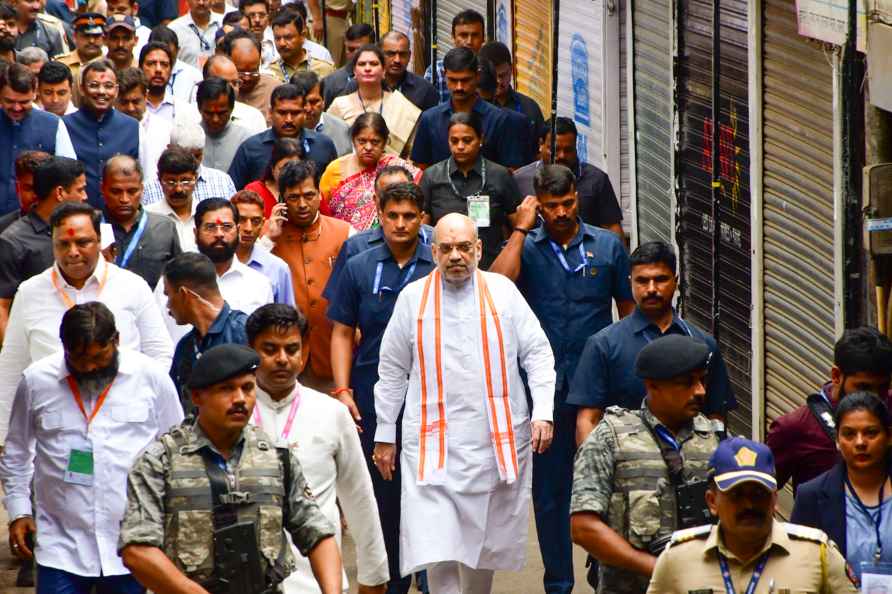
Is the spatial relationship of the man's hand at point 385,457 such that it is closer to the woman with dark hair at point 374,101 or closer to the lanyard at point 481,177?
the lanyard at point 481,177

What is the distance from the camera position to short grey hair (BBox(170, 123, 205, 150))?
11.5 m

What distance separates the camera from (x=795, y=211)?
33.9 feet

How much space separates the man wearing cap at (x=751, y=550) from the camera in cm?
535

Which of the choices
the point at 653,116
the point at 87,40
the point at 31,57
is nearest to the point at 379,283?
the point at 653,116

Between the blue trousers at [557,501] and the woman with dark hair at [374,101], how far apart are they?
5170 millimetres

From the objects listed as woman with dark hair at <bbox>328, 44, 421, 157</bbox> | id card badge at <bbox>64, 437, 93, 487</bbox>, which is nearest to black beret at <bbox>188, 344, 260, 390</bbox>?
id card badge at <bbox>64, 437, 93, 487</bbox>

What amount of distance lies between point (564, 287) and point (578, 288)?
7 centimetres

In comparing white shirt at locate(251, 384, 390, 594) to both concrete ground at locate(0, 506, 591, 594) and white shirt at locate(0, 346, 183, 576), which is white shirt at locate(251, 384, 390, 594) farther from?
concrete ground at locate(0, 506, 591, 594)

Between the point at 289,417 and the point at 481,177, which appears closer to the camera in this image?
the point at 289,417

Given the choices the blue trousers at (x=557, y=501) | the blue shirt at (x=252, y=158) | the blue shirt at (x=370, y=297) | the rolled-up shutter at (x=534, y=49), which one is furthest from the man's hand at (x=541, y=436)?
the rolled-up shutter at (x=534, y=49)

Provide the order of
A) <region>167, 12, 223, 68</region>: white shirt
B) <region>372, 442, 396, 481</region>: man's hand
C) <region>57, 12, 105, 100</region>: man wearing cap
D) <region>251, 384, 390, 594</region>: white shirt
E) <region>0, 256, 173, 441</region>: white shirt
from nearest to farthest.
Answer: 1. <region>251, 384, 390, 594</region>: white shirt
2. <region>0, 256, 173, 441</region>: white shirt
3. <region>372, 442, 396, 481</region>: man's hand
4. <region>57, 12, 105, 100</region>: man wearing cap
5. <region>167, 12, 223, 68</region>: white shirt

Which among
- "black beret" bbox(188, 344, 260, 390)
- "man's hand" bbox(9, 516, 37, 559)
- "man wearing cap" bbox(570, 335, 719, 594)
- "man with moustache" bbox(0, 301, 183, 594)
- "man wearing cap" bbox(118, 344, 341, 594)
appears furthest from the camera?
"man's hand" bbox(9, 516, 37, 559)

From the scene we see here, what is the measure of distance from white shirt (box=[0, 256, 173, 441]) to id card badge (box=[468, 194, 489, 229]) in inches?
110

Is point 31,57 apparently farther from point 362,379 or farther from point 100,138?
point 362,379
